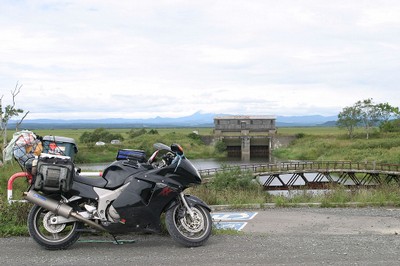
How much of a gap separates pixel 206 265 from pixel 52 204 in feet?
7.67

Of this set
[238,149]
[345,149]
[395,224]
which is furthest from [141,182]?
[238,149]

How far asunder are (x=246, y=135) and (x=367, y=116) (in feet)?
80.6

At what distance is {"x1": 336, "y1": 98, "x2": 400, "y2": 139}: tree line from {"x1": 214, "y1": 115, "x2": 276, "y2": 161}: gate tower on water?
46.6ft

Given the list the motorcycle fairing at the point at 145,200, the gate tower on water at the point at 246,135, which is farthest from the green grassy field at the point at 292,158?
the gate tower on water at the point at 246,135

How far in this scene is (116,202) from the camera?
245 inches

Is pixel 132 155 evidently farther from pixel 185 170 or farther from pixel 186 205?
pixel 186 205

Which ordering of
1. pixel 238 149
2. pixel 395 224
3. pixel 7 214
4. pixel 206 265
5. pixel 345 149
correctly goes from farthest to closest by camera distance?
pixel 238 149 < pixel 345 149 < pixel 395 224 < pixel 7 214 < pixel 206 265

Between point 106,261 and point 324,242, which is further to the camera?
point 324,242

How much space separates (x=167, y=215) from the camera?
6375mm

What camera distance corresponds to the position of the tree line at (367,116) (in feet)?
287

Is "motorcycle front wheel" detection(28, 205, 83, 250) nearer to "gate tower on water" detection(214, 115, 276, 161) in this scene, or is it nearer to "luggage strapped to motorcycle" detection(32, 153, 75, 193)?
"luggage strapped to motorcycle" detection(32, 153, 75, 193)

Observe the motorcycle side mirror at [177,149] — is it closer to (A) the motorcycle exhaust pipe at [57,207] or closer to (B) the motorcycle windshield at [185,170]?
(B) the motorcycle windshield at [185,170]

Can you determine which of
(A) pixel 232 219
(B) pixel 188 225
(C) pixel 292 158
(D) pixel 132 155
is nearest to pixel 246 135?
(C) pixel 292 158

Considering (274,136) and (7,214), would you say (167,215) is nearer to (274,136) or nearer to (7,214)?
(7,214)
